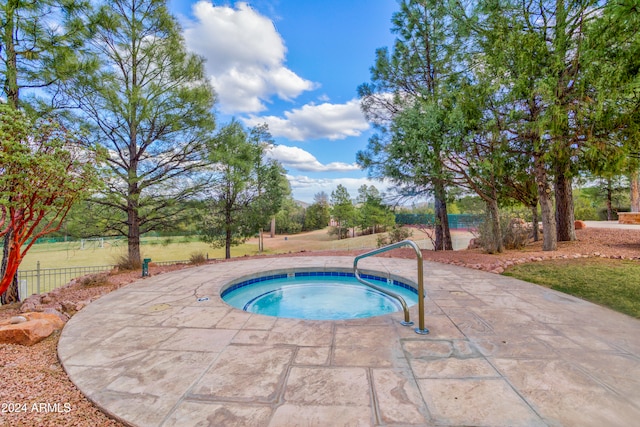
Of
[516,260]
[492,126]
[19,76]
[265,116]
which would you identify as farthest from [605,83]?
[265,116]

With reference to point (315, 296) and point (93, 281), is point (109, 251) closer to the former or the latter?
point (93, 281)

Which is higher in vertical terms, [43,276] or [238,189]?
[238,189]

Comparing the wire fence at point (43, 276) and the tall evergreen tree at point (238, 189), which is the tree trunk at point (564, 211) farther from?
the wire fence at point (43, 276)

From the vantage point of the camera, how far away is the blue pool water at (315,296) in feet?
15.6

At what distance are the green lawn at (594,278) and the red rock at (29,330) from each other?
273 inches

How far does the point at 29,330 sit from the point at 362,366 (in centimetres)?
352

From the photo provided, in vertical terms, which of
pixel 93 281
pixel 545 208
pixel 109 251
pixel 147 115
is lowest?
pixel 93 281

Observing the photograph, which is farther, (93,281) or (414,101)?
(414,101)

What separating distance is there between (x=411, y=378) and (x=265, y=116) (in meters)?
13.1

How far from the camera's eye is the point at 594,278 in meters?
4.88

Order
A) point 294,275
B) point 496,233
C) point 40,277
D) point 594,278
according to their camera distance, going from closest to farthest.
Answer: point 594,278 → point 294,275 → point 496,233 → point 40,277

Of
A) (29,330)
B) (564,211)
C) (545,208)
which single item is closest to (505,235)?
(545,208)

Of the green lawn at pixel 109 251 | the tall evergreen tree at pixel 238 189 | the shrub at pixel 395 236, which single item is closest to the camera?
the tall evergreen tree at pixel 238 189

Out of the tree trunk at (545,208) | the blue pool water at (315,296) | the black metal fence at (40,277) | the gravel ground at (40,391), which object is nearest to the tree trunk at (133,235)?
the black metal fence at (40,277)
